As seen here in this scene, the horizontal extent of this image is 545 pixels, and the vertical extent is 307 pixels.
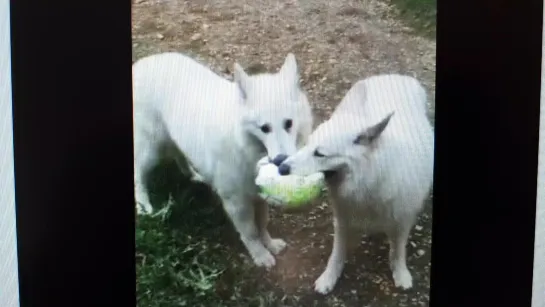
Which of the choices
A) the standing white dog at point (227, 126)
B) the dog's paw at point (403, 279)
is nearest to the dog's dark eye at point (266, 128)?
the standing white dog at point (227, 126)

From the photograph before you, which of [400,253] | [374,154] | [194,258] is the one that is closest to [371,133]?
[374,154]

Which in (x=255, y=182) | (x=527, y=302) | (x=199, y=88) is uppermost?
(x=199, y=88)

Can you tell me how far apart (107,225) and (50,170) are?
85 millimetres

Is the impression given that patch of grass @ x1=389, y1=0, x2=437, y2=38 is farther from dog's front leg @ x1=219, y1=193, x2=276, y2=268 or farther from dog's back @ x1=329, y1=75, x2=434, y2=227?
dog's front leg @ x1=219, y1=193, x2=276, y2=268

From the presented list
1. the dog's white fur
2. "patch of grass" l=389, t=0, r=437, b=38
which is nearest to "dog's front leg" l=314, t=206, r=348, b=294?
the dog's white fur

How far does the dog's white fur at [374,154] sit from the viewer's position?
754 mm

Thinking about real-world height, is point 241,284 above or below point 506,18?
below

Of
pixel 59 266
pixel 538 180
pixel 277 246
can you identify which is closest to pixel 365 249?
pixel 277 246

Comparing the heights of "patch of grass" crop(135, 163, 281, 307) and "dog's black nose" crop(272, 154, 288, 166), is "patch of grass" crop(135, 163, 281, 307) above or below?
below

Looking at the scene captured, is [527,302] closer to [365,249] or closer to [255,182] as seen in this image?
[365,249]

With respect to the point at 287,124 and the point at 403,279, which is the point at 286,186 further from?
the point at 403,279

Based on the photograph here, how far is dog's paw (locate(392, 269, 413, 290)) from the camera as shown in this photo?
77cm

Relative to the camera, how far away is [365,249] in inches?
30.2

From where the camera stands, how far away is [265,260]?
757 millimetres
